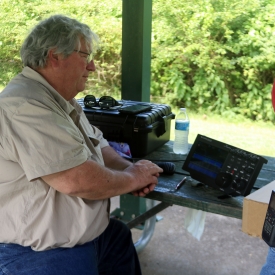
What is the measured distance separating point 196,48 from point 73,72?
452 cm

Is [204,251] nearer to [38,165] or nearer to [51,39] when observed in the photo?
[38,165]

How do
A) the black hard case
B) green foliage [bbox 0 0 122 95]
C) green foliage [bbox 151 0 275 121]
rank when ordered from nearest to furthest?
the black hard case < green foliage [bbox 151 0 275 121] < green foliage [bbox 0 0 122 95]

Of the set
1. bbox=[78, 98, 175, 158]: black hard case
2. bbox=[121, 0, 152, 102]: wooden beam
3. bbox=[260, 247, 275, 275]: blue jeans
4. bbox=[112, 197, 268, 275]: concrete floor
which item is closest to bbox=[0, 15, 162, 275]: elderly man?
bbox=[78, 98, 175, 158]: black hard case

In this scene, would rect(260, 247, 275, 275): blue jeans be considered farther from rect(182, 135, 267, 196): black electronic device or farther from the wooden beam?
the wooden beam

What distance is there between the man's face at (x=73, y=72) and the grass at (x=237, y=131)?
3535 millimetres

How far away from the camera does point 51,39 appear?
1.73 meters

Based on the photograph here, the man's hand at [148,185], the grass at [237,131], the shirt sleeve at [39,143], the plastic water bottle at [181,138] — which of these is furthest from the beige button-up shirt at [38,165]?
the grass at [237,131]

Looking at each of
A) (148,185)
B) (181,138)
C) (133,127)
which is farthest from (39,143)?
(181,138)

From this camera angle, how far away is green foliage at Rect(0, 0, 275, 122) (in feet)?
19.0

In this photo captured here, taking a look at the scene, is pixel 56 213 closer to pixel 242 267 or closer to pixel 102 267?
pixel 102 267

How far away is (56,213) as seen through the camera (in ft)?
5.44

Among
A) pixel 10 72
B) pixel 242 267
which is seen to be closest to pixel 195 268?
pixel 242 267

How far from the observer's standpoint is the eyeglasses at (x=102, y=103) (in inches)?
97.9

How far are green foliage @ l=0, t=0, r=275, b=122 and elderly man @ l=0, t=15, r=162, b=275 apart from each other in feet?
13.7
